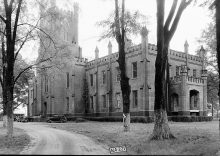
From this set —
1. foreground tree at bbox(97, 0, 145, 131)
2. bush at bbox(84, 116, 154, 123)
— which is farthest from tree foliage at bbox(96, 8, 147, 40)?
bush at bbox(84, 116, 154, 123)

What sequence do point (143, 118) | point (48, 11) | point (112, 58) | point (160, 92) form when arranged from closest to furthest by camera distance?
point (160, 92)
point (48, 11)
point (143, 118)
point (112, 58)

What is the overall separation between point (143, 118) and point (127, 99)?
12.8 m

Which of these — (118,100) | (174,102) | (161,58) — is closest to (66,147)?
(161,58)

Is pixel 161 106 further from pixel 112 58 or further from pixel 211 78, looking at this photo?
pixel 211 78

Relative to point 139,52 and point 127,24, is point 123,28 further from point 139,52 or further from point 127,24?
point 139,52

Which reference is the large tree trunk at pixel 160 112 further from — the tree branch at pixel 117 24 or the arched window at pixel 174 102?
the arched window at pixel 174 102

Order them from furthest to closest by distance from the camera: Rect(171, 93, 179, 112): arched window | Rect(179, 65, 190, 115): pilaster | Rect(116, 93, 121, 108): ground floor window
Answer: Rect(116, 93, 121, 108): ground floor window → Rect(171, 93, 179, 112): arched window → Rect(179, 65, 190, 115): pilaster

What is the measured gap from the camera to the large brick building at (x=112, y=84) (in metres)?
33.3

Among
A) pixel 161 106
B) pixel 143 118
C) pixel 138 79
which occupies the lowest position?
pixel 143 118

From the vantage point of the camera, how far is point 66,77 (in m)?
47.4

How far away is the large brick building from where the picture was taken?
109 feet

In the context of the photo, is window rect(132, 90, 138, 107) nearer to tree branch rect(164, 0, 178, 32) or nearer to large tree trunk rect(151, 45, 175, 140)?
large tree trunk rect(151, 45, 175, 140)

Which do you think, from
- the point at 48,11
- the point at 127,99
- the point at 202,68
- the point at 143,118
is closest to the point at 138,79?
the point at 143,118

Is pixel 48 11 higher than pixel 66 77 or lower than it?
higher
